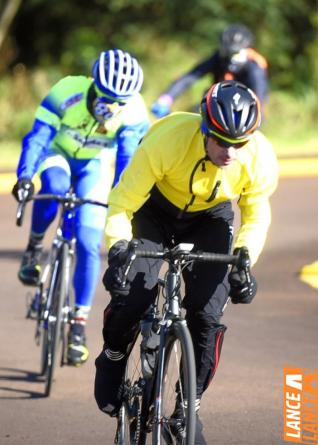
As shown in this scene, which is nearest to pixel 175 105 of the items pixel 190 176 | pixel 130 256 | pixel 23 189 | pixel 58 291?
pixel 58 291

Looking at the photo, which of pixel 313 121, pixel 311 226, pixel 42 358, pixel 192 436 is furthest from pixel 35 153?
pixel 313 121

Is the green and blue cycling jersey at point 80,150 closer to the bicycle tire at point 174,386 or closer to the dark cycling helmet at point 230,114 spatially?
the dark cycling helmet at point 230,114

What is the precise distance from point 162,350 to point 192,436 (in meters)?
0.47

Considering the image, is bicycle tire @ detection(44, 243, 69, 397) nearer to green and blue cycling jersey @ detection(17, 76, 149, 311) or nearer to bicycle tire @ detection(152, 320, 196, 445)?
green and blue cycling jersey @ detection(17, 76, 149, 311)

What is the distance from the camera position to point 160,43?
89.0ft

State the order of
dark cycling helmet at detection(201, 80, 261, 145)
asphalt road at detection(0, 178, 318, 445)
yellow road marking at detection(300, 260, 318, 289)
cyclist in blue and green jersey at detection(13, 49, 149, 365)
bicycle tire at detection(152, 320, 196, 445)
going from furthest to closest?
yellow road marking at detection(300, 260, 318, 289)
cyclist in blue and green jersey at detection(13, 49, 149, 365)
asphalt road at detection(0, 178, 318, 445)
dark cycling helmet at detection(201, 80, 261, 145)
bicycle tire at detection(152, 320, 196, 445)

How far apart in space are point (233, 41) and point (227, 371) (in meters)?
4.89

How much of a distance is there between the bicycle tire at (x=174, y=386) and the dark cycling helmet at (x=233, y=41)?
7263mm

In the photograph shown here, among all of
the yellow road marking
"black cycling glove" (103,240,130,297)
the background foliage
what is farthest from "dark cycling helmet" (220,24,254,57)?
the background foliage

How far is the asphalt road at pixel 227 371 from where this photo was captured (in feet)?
24.2

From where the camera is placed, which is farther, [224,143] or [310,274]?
[310,274]

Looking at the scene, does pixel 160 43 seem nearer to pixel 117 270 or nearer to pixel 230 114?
pixel 230 114

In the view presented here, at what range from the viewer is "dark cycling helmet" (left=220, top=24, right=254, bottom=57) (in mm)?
12828

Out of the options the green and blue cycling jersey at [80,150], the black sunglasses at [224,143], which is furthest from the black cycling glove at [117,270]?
the green and blue cycling jersey at [80,150]
